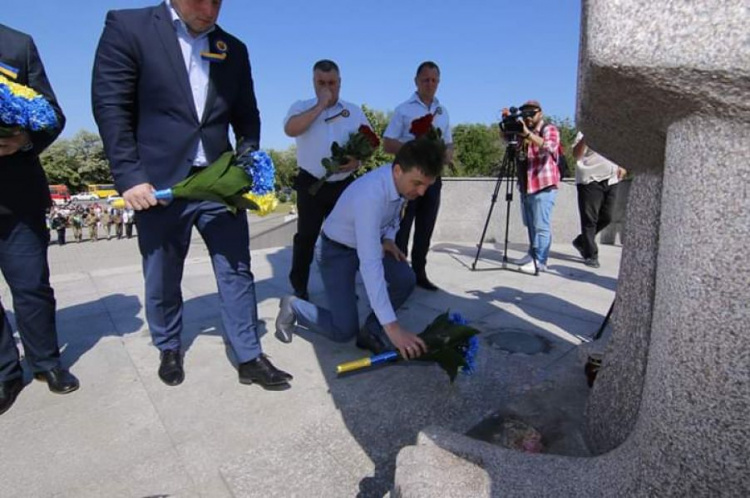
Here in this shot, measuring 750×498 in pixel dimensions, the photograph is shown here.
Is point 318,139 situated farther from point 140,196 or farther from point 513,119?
point 513,119

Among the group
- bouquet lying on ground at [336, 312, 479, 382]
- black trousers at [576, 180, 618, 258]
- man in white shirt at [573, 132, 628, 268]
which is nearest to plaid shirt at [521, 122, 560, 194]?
man in white shirt at [573, 132, 628, 268]

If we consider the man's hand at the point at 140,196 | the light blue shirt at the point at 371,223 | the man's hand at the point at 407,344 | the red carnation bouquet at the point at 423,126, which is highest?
the red carnation bouquet at the point at 423,126

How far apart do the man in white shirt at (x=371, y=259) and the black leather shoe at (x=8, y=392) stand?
1.47 meters

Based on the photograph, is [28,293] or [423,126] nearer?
[28,293]

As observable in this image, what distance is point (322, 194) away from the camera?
391 cm

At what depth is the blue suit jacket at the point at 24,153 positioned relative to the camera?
7.47 feet

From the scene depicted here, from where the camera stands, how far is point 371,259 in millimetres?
2457

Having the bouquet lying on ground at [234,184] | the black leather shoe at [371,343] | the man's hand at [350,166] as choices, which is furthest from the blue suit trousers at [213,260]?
the man's hand at [350,166]

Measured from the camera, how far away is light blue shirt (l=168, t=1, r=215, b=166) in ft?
8.03

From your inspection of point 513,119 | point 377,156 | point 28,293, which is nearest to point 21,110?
point 28,293

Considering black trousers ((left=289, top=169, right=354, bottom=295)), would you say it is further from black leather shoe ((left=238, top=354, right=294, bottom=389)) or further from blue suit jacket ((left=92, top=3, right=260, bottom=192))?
black leather shoe ((left=238, top=354, right=294, bottom=389))

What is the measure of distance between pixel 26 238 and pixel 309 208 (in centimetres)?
199

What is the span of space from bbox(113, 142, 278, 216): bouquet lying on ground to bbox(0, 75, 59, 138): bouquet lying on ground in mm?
503

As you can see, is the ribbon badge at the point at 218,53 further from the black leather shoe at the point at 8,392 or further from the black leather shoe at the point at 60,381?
the black leather shoe at the point at 8,392
